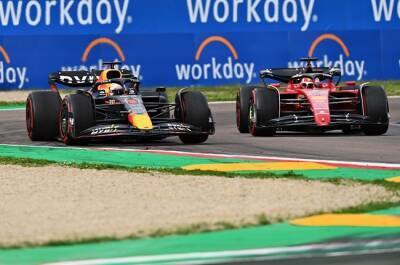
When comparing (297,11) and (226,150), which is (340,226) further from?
(297,11)

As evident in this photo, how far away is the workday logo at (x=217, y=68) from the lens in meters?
26.6

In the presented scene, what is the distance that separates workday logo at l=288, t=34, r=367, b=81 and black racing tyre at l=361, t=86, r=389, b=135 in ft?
34.2

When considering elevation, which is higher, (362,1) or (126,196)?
(362,1)

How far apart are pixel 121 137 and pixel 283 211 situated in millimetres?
6230

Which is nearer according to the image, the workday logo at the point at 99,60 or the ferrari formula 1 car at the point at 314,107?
the ferrari formula 1 car at the point at 314,107

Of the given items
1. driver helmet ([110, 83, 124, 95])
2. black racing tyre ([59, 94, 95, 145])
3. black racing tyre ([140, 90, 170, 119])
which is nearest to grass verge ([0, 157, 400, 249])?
black racing tyre ([59, 94, 95, 145])

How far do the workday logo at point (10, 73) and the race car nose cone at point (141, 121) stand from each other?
34.5 feet

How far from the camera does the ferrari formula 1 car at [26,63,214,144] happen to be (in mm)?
15000

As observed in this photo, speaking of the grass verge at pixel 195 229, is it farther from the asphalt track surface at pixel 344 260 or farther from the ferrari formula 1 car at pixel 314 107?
the ferrari formula 1 car at pixel 314 107

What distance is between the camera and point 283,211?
909 cm

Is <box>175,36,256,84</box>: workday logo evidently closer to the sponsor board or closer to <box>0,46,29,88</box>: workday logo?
the sponsor board

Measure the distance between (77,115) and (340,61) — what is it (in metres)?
13.7

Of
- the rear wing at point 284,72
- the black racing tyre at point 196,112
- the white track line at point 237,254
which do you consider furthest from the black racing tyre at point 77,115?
the white track line at point 237,254

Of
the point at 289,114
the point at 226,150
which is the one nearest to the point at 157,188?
the point at 226,150
